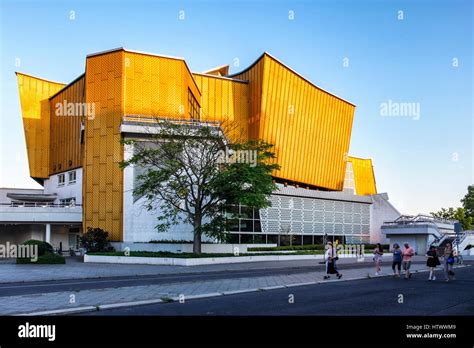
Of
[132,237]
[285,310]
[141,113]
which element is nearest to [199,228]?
[132,237]

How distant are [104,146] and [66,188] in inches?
593

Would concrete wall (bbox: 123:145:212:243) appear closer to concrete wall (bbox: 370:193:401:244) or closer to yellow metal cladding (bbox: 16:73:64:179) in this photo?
yellow metal cladding (bbox: 16:73:64:179)

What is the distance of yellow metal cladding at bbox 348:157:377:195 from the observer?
3610 inches

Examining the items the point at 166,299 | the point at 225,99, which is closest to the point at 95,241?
the point at 225,99

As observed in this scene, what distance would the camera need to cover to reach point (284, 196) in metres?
54.9

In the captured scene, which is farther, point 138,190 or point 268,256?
point 268,256

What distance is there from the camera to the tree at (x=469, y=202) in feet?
307

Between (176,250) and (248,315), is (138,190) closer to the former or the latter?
(176,250)

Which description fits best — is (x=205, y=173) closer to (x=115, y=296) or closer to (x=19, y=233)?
(x=115, y=296)

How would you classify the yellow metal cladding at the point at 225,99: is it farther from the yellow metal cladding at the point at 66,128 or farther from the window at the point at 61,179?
the window at the point at 61,179

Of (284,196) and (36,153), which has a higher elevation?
(36,153)

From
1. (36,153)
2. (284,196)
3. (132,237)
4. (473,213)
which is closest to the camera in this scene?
(132,237)

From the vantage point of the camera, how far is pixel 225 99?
61.8m
